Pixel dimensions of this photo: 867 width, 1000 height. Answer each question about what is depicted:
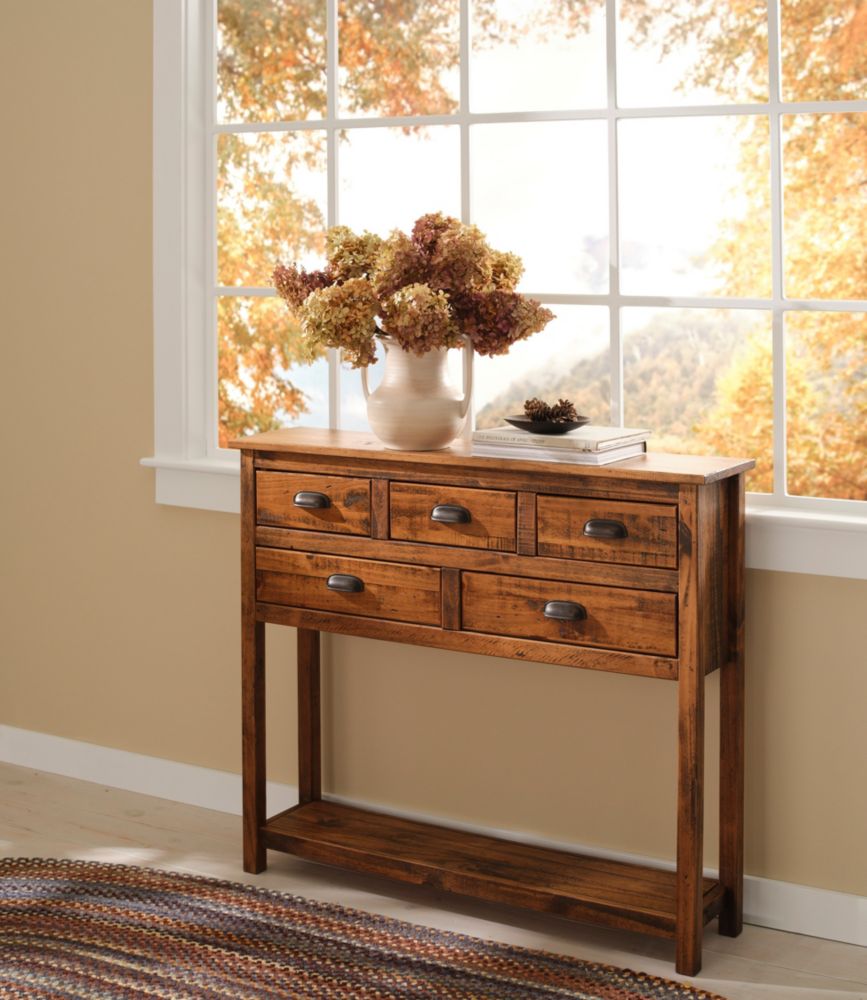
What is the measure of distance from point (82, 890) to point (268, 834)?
437 mm

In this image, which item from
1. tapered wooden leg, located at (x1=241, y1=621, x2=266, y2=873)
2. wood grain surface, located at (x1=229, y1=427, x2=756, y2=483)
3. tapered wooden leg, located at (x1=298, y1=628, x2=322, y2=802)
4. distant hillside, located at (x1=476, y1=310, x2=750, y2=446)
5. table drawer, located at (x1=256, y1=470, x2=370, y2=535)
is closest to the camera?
wood grain surface, located at (x1=229, y1=427, x2=756, y2=483)

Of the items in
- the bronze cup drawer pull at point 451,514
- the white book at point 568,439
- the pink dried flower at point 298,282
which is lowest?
the bronze cup drawer pull at point 451,514

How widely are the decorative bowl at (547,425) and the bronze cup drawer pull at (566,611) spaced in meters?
0.35

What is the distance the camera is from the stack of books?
9.28ft

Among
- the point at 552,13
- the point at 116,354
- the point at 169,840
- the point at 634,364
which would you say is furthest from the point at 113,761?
the point at 552,13

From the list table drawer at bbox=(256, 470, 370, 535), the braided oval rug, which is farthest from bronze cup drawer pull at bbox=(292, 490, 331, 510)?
the braided oval rug

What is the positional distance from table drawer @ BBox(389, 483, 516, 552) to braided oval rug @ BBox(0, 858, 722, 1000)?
85cm

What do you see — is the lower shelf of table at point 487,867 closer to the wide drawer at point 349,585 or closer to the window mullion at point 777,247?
the wide drawer at point 349,585

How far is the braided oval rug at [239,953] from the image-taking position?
9.23 ft

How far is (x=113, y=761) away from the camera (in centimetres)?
402

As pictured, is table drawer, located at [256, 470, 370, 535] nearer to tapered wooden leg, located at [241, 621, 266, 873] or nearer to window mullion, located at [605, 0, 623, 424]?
tapered wooden leg, located at [241, 621, 266, 873]

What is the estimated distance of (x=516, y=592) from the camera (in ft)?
9.62

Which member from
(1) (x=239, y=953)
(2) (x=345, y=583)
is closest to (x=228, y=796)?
(1) (x=239, y=953)

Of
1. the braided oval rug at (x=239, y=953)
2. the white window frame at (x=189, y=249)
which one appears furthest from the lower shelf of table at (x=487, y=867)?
the white window frame at (x=189, y=249)
